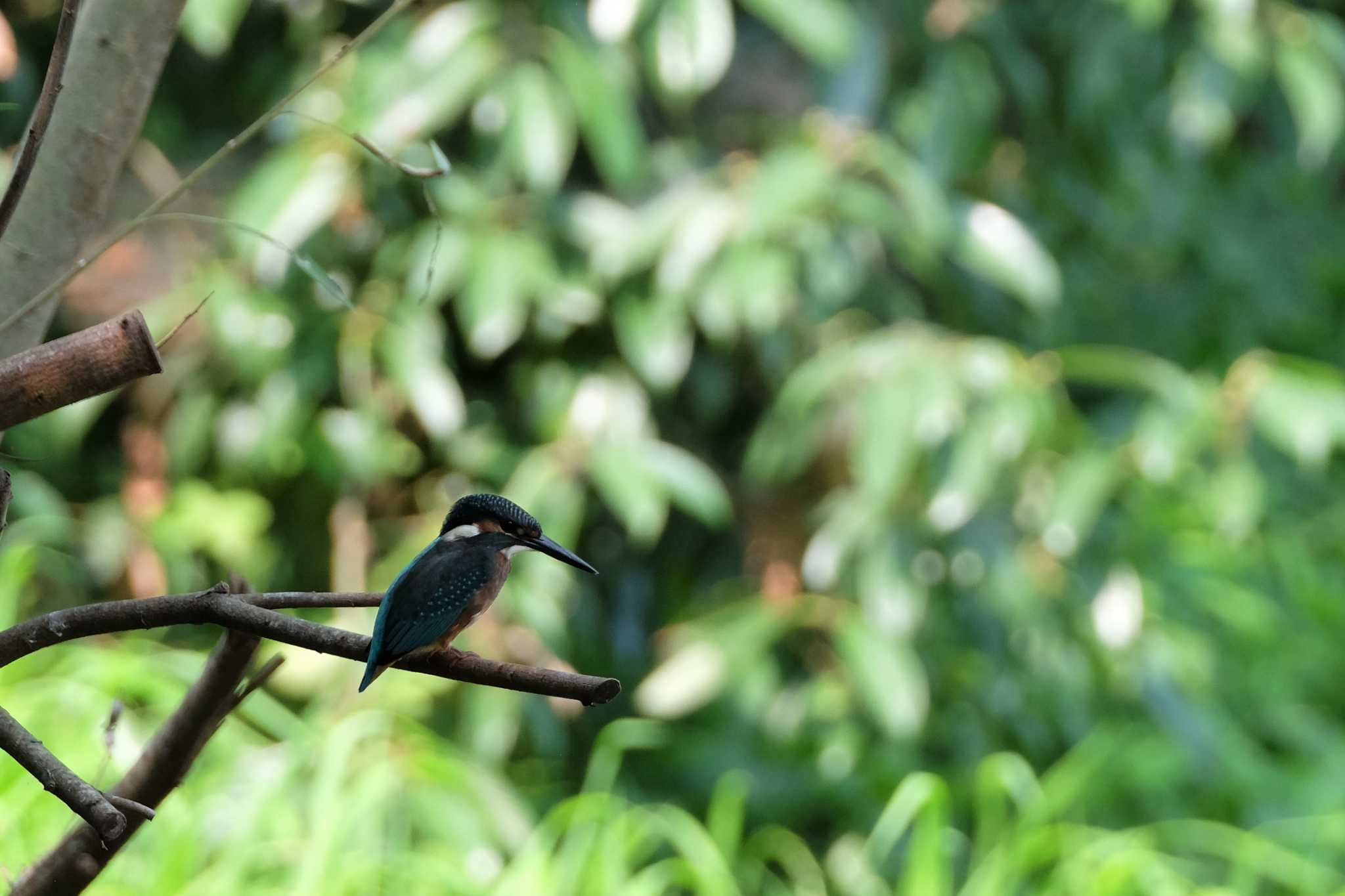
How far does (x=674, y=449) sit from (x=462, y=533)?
1.50 metres

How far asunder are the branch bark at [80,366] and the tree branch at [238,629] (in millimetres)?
82

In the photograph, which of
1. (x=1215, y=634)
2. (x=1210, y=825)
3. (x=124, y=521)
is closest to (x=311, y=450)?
(x=124, y=521)

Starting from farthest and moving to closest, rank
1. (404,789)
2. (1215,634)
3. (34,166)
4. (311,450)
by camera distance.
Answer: (1215,634) < (311,450) < (404,789) < (34,166)

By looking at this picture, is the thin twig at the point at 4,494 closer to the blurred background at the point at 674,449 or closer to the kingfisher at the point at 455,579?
the kingfisher at the point at 455,579

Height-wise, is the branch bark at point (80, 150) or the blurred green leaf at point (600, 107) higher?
the branch bark at point (80, 150)

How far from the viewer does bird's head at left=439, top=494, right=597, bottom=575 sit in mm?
574

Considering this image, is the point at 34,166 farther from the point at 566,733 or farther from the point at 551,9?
the point at 566,733

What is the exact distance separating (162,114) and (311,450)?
0.61 m

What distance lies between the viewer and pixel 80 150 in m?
0.69

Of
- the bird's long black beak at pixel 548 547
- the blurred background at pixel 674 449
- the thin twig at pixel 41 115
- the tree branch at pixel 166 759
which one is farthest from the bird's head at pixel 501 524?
the blurred background at pixel 674 449

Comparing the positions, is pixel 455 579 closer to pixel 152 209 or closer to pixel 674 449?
pixel 152 209

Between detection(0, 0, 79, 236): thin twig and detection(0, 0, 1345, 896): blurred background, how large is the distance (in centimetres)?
102

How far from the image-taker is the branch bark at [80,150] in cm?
68

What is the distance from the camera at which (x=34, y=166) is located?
0.69m
